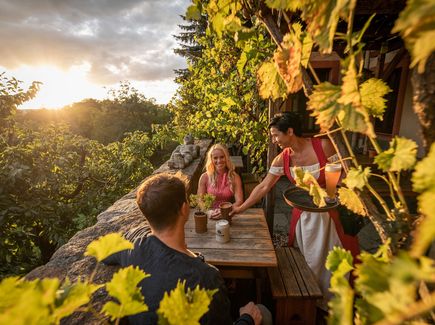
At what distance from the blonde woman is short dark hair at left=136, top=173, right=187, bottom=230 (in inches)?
82.8

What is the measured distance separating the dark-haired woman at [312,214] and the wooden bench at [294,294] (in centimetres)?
40

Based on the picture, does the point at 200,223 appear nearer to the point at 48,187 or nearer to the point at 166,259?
the point at 166,259

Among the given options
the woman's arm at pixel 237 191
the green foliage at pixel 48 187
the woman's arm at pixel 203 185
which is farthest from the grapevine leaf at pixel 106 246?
the green foliage at pixel 48 187

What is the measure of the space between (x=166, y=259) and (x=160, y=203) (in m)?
0.34

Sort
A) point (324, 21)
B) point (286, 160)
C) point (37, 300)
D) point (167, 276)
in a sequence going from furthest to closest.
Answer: point (286, 160)
point (167, 276)
point (324, 21)
point (37, 300)

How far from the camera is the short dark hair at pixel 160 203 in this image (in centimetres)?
155

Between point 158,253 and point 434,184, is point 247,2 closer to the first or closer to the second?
point 434,184

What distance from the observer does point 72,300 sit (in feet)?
1.38

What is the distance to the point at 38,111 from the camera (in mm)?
21766

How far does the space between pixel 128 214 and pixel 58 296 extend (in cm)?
230

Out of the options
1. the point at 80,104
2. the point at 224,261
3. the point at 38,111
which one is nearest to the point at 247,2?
the point at 224,261

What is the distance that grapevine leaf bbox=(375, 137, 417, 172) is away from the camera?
534 mm

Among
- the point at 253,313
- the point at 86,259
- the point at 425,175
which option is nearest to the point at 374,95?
the point at 425,175

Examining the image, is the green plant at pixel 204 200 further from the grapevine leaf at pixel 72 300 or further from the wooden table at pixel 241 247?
the grapevine leaf at pixel 72 300
